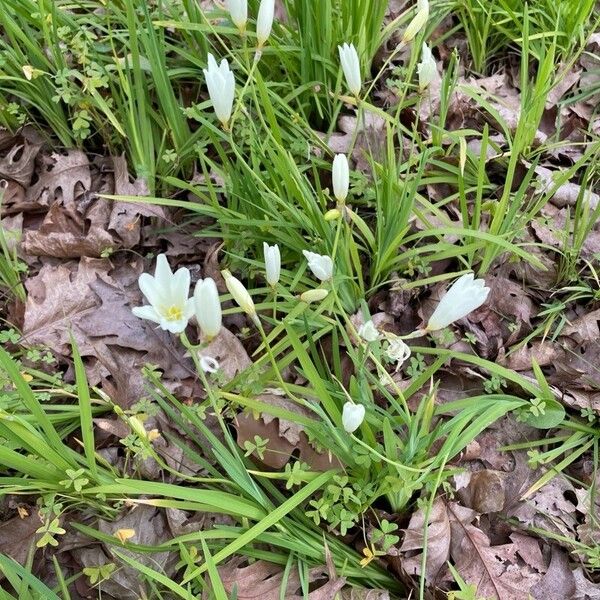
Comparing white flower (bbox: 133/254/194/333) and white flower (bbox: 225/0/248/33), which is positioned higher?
white flower (bbox: 225/0/248/33)

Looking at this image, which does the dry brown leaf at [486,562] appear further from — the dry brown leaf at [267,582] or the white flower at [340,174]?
the white flower at [340,174]

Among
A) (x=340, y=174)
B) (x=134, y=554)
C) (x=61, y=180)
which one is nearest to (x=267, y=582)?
(x=134, y=554)

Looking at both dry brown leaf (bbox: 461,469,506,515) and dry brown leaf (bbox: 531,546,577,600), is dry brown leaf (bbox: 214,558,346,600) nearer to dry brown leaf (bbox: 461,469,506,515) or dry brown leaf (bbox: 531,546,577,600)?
dry brown leaf (bbox: 461,469,506,515)

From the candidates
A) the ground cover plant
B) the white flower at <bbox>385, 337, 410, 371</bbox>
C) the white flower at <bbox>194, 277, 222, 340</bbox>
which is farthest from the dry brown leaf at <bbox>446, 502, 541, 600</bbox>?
the white flower at <bbox>194, 277, 222, 340</bbox>

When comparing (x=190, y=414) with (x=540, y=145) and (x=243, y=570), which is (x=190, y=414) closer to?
(x=243, y=570)

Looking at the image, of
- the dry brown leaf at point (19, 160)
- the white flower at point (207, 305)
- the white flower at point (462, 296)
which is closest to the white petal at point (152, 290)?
the white flower at point (207, 305)

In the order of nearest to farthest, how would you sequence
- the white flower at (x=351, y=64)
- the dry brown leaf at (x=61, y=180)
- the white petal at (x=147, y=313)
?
the white petal at (x=147, y=313)
the white flower at (x=351, y=64)
the dry brown leaf at (x=61, y=180)

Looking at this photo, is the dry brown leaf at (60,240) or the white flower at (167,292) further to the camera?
the dry brown leaf at (60,240)
